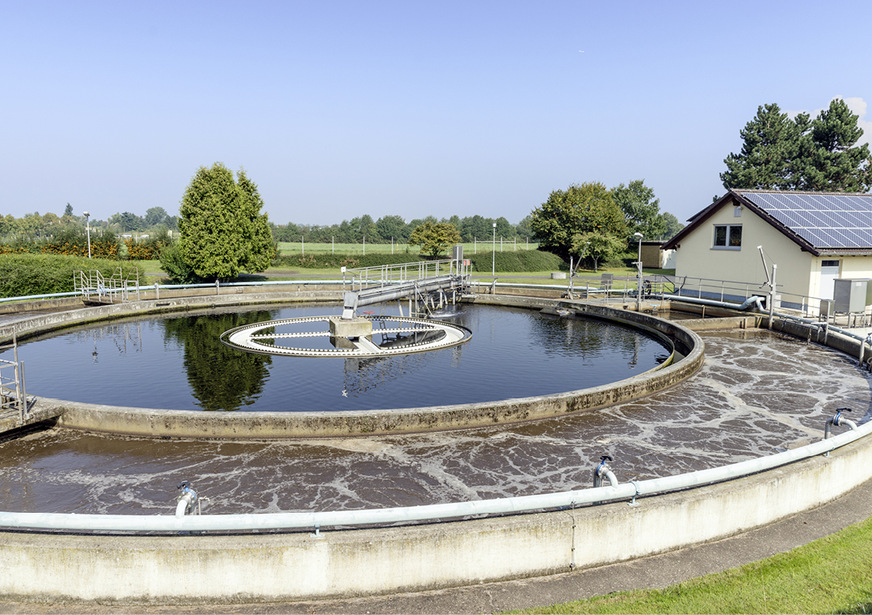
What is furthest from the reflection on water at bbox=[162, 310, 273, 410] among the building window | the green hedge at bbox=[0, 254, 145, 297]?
the building window

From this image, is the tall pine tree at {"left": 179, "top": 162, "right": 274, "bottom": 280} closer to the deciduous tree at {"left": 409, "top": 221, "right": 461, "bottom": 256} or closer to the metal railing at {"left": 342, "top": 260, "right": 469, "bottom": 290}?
the metal railing at {"left": 342, "top": 260, "right": 469, "bottom": 290}

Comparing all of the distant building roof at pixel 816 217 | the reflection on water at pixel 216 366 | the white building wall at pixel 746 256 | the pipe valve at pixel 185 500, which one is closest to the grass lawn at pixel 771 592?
the pipe valve at pixel 185 500

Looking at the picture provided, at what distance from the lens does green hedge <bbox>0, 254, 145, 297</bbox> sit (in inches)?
1230

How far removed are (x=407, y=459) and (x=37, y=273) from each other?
1198 inches

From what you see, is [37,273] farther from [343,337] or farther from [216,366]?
[343,337]

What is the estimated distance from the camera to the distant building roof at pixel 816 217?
26.2 meters

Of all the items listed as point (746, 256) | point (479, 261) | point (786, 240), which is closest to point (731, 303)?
point (746, 256)

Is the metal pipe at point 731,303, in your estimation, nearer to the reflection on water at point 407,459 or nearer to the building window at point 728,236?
the building window at point 728,236

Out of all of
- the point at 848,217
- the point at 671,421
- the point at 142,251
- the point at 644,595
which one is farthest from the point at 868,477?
the point at 142,251

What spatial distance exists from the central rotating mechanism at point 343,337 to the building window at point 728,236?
15.8 m

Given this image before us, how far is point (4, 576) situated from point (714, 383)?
15.4 meters

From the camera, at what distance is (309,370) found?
698 inches

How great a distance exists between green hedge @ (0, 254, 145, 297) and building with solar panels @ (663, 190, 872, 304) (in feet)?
114

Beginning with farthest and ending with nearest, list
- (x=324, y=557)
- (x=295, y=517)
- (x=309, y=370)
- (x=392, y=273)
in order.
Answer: (x=392, y=273) < (x=309, y=370) < (x=295, y=517) < (x=324, y=557)
